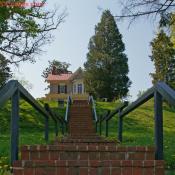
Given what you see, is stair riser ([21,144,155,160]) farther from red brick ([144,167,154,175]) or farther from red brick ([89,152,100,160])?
red brick ([144,167,154,175])

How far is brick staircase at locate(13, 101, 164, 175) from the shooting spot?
489cm

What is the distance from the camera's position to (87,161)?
4906 millimetres

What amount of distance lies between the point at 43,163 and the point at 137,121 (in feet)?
98.7

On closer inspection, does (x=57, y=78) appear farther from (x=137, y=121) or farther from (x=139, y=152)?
(x=139, y=152)

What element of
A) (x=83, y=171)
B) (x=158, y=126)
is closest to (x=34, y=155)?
(x=83, y=171)

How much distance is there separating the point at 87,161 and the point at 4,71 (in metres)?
36.6

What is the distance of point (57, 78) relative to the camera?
7450 centimetres

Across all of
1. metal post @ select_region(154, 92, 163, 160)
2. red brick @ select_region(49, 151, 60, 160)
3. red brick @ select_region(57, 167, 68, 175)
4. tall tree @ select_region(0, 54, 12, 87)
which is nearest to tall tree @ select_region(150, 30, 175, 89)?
tall tree @ select_region(0, 54, 12, 87)

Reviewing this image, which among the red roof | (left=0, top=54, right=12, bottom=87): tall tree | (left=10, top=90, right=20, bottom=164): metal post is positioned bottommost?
(left=10, top=90, right=20, bottom=164): metal post

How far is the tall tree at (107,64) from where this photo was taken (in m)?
61.5

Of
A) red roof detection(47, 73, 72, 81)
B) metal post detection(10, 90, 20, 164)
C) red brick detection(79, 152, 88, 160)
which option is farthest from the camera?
red roof detection(47, 73, 72, 81)

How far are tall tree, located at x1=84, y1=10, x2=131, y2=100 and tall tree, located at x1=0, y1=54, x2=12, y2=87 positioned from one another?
21.2 metres

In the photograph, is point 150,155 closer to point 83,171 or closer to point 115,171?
point 115,171

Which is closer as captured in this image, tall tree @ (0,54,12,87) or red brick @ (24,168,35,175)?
red brick @ (24,168,35,175)
